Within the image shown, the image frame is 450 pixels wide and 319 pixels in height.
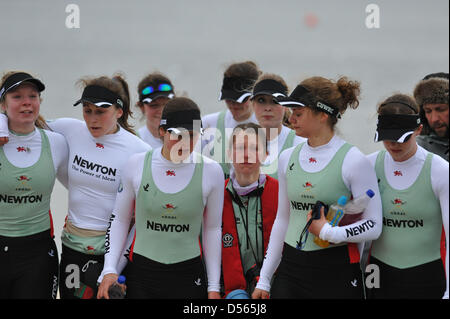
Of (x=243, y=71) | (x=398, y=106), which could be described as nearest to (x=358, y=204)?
(x=398, y=106)

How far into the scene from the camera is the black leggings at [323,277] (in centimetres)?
314

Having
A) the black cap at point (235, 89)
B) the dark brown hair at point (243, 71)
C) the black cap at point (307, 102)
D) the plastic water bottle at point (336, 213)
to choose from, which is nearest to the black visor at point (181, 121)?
the black cap at point (307, 102)

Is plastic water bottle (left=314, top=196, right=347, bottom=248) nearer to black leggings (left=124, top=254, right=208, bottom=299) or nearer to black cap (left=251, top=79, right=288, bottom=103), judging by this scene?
black leggings (left=124, top=254, right=208, bottom=299)

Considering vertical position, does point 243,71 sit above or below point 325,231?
above

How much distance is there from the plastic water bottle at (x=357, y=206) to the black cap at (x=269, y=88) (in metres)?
1.26

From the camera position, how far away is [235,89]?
15.1ft

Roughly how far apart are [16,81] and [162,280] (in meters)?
1.50

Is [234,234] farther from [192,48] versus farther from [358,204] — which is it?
[192,48]

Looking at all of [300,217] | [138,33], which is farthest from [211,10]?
[300,217]

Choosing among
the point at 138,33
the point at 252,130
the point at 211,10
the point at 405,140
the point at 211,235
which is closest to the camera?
the point at 405,140

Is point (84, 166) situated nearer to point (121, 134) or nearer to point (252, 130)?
point (121, 134)

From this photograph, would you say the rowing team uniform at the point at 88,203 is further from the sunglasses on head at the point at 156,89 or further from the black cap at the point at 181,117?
the sunglasses on head at the point at 156,89

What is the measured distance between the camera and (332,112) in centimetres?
327

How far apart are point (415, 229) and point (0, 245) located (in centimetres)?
236
